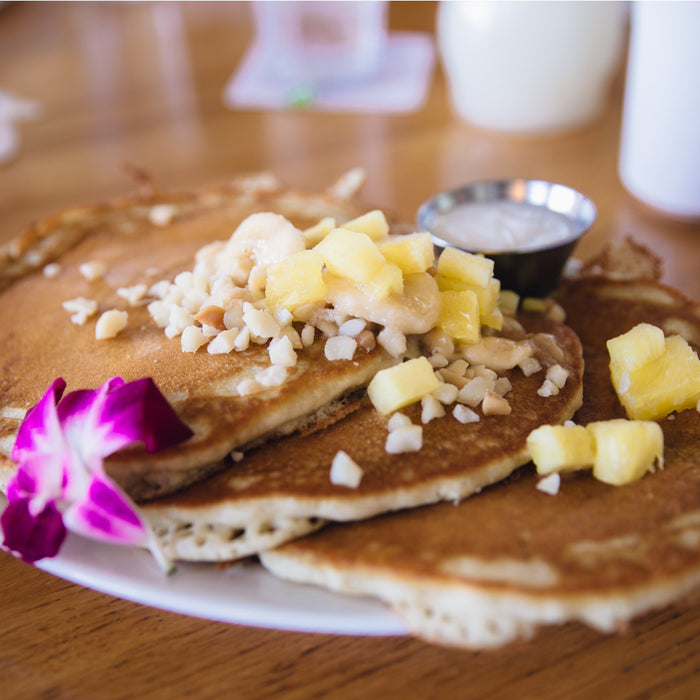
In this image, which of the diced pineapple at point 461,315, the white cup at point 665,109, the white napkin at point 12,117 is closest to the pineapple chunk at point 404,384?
the diced pineapple at point 461,315

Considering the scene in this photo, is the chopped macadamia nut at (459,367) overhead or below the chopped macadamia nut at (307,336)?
below

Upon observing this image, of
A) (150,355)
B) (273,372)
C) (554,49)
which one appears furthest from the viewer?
(554,49)

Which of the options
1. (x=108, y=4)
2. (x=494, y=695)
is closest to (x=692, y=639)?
(x=494, y=695)

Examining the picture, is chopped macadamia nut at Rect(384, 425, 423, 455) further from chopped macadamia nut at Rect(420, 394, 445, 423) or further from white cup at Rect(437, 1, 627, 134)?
white cup at Rect(437, 1, 627, 134)

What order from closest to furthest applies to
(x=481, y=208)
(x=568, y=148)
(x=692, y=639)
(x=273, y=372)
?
(x=692, y=639) → (x=273, y=372) → (x=481, y=208) → (x=568, y=148)

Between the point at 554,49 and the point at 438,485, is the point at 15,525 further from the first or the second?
the point at 554,49

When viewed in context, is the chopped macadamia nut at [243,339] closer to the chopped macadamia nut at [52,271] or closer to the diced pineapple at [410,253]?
the diced pineapple at [410,253]
